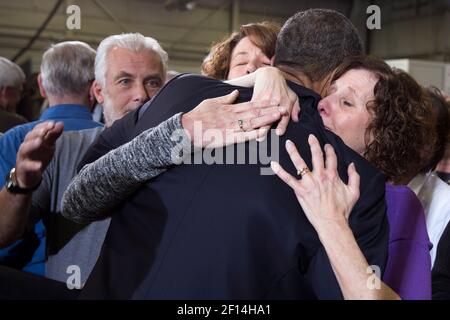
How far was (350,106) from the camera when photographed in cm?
130

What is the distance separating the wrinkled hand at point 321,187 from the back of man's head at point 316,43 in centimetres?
26

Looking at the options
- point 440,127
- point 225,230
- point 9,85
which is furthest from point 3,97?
point 225,230

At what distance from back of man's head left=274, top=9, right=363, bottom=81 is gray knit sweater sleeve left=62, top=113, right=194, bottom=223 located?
32 cm

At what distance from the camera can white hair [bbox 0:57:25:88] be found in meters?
2.91

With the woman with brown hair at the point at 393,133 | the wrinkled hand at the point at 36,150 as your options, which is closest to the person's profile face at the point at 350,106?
the woman with brown hair at the point at 393,133

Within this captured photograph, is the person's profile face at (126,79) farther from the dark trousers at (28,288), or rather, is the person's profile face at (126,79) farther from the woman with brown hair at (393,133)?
the woman with brown hair at (393,133)

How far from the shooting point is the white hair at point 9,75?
291cm

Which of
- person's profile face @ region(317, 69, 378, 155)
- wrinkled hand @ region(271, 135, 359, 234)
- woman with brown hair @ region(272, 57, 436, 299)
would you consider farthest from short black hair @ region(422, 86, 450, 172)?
wrinkled hand @ region(271, 135, 359, 234)

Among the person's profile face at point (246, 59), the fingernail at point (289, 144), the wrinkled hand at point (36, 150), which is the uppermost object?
the person's profile face at point (246, 59)

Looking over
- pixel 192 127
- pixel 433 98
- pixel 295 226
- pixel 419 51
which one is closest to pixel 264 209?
pixel 295 226

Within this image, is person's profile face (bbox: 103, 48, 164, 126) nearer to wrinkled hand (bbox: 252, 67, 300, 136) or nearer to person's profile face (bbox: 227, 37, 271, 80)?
person's profile face (bbox: 227, 37, 271, 80)

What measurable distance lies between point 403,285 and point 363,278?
0.40 metres

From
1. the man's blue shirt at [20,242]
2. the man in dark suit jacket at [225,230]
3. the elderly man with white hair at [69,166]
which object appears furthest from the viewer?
the man's blue shirt at [20,242]
